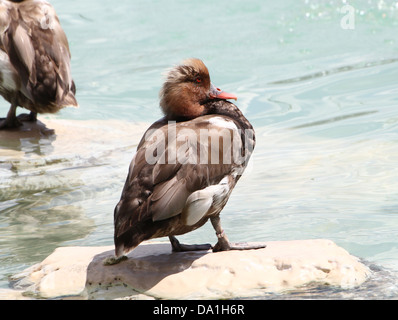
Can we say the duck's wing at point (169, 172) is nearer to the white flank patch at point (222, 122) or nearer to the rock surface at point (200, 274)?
the white flank patch at point (222, 122)

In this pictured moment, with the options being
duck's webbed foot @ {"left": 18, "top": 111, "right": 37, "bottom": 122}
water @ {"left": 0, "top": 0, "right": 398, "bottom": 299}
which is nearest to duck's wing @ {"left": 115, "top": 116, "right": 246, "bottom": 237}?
water @ {"left": 0, "top": 0, "right": 398, "bottom": 299}

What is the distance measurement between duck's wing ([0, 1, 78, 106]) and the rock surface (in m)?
3.17

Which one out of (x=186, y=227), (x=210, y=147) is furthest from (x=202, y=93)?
(x=186, y=227)

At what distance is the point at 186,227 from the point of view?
440 cm

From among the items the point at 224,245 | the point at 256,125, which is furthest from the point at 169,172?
the point at 256,125

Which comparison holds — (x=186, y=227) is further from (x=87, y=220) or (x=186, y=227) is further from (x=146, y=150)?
(x=87, y=220)

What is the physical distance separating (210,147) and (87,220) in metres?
2.16

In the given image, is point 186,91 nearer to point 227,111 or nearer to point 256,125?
point 227,111

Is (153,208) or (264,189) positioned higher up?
(153,208)

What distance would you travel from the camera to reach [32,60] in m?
7.46

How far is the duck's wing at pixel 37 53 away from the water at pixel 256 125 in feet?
1.82

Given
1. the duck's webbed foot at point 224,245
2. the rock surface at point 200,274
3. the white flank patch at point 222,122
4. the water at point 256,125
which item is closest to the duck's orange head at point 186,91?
the white flank patch at point 222,122

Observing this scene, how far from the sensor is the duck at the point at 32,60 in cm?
746

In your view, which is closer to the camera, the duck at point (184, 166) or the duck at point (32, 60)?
the duck at point (184, 166)
